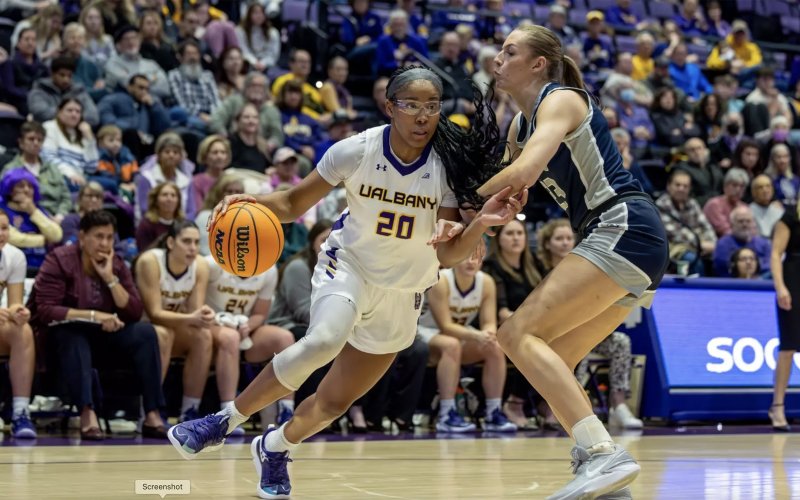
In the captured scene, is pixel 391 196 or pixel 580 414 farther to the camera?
pixel 391 196

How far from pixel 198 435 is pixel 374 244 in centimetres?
110

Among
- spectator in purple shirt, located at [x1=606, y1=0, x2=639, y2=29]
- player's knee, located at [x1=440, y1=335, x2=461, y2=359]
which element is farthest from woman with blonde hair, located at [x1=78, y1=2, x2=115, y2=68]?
spectator in purple shirt, located at [x1=606, y1=0, x2=639, y2=29]

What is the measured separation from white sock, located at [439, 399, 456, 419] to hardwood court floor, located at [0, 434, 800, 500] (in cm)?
79

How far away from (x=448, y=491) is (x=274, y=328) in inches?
148

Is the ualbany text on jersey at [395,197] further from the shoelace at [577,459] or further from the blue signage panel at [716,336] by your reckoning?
the blue signage panel at [716,336]

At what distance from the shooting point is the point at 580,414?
168 inches

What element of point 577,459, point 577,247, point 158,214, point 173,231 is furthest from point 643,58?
point 577,459

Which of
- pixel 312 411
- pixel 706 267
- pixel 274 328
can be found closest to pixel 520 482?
pixel 312 411

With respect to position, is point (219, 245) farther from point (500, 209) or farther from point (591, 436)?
point (591, 436)

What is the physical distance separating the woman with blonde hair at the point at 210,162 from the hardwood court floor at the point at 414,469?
3.19 meters

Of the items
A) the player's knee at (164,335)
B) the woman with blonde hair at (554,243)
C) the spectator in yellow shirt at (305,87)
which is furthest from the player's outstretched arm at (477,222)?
the spectator in yellow shirt at (305,87)

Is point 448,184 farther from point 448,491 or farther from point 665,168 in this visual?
point 665,168

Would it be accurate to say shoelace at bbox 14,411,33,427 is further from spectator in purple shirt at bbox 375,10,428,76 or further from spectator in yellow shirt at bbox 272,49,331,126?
spectator in purple shirt at bbox 375,10,428,76

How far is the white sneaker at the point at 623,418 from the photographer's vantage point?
9.34 m
